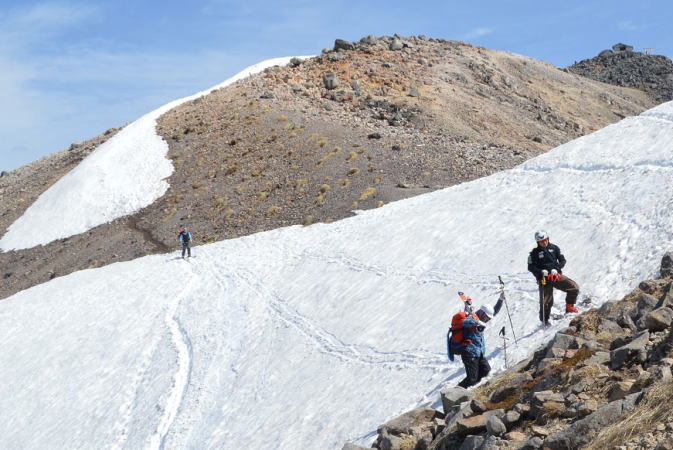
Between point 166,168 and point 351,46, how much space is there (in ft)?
70.2

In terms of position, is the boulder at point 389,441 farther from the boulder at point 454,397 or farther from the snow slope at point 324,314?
the snow slope at point 324,314

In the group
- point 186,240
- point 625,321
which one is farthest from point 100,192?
point 625,321

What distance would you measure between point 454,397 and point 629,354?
11.9ft

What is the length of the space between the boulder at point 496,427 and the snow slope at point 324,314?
4.51 m

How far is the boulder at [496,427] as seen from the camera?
11336mm

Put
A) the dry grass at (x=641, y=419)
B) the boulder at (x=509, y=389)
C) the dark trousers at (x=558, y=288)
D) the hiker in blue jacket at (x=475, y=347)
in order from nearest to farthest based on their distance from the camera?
the dry grass at (x=641, y=419), the boulder at (x=509, y=389), the hiker in blue jacket at (x=475, y=347), the dark trousers at (x=558, y=288)

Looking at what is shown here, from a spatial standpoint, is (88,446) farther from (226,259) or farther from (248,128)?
(248,128)

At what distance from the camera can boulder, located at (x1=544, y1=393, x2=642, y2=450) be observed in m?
9.63

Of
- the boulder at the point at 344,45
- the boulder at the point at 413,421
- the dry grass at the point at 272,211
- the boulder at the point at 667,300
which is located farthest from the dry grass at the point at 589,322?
the boulder at the point at 344,45

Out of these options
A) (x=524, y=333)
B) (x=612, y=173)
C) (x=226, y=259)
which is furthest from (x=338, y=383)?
(x=226, y=259)

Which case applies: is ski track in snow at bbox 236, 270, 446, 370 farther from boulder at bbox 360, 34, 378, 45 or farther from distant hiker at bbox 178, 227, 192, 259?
boulder at bbox 360, 34, 378, 45

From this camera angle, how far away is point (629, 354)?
11.6m

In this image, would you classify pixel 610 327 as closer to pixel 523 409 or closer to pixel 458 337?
pixel 458 337

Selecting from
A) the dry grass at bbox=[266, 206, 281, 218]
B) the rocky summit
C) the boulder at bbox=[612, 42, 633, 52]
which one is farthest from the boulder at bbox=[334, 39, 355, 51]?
the boulder at bbox=[612, 42, 633, 52]
